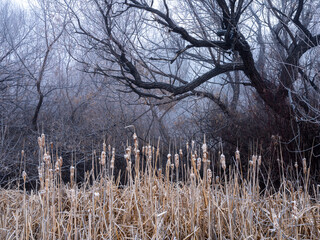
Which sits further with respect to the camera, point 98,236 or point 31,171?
point 31,171

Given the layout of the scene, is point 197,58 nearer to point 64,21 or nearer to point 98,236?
point 64,21

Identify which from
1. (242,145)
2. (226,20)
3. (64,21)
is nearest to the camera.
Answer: (226,20)

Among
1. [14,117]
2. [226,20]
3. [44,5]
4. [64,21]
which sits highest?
[44,5]

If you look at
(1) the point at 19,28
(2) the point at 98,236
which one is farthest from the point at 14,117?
(2) the point at 98,236

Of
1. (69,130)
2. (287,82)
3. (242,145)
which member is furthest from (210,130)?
(69,130)

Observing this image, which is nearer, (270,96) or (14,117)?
(270,96)

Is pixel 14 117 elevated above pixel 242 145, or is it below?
above

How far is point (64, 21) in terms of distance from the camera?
9.12m

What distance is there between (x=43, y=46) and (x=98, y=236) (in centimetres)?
910

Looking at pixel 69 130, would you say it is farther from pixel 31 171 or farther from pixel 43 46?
pixel 43 46

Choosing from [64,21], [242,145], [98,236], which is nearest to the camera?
[98,236]

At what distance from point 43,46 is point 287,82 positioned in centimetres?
693

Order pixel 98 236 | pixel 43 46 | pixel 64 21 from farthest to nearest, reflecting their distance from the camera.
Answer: pixel 43 46 < pixel 64 21 < pixel 98 236

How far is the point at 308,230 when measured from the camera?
286cm
